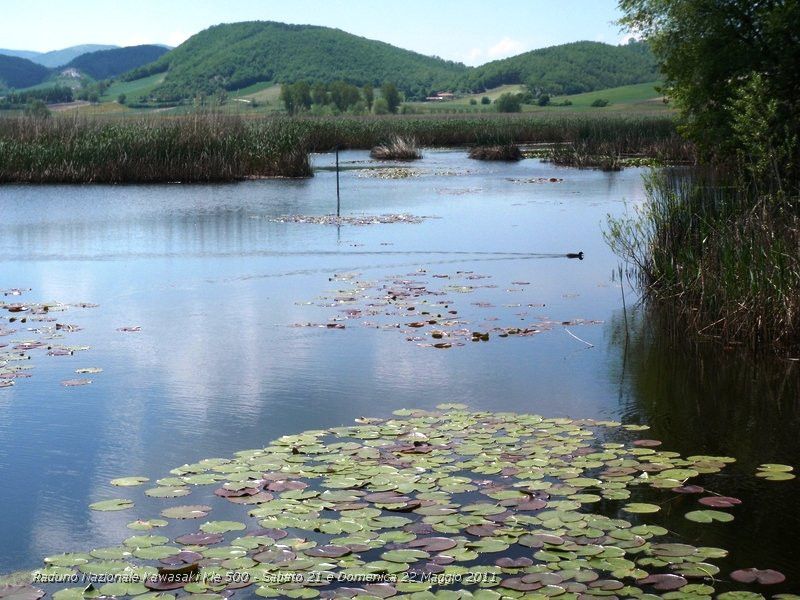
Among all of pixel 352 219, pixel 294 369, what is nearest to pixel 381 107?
pixel 352 219

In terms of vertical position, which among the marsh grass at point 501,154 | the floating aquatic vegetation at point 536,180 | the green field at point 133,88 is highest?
the green field at point 133,88

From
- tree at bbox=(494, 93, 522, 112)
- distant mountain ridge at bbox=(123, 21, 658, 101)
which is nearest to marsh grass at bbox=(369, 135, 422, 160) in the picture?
tree at bbox=(494, 93, 522, 112)

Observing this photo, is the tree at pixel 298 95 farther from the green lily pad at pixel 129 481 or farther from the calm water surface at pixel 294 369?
the green lily pad at pixel 129 481

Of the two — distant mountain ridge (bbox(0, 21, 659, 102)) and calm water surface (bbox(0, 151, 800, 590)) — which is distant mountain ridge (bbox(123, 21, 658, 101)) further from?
calm water surface (bbox(0, 151, 800, 590))

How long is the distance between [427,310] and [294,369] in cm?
280

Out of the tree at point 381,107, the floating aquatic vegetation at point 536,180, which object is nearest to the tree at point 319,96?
the tree at point 381,107

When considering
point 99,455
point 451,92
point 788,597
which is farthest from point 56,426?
point 451,92

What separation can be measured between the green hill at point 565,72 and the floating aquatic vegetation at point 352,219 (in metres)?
152

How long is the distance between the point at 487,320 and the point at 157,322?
333 cm

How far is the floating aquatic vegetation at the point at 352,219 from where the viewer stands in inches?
761

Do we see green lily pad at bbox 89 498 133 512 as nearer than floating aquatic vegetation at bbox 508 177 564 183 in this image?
Yes

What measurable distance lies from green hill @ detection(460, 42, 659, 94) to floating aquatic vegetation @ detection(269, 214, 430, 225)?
15164 cm

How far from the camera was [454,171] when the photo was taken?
33875 millimetres

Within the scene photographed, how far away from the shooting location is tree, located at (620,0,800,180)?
20219mm
